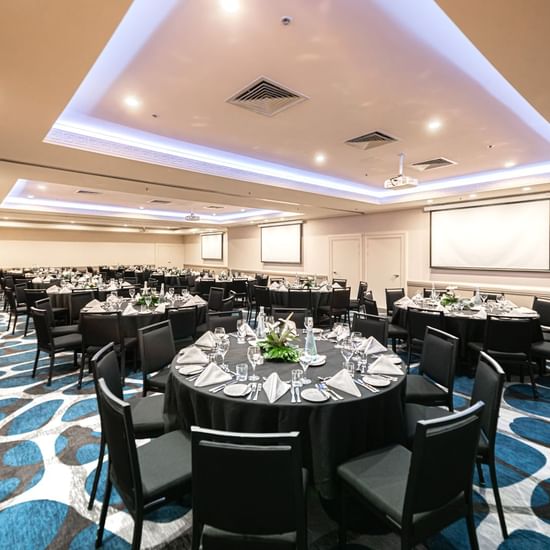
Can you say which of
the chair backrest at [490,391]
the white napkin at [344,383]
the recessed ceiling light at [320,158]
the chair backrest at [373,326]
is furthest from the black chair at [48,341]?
the recessed ceiling light at [320,158]

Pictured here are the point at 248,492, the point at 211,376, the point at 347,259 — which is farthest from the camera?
the point at 347,259

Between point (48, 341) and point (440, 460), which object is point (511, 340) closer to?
point (440, 460)

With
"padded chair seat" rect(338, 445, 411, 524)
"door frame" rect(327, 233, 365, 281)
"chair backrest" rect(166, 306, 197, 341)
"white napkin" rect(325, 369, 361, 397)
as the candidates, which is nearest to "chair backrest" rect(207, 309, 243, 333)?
"chair backrest" rect(166, 306, 197, 341)

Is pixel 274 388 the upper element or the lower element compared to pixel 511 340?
upper

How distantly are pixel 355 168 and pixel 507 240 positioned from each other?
144 inches

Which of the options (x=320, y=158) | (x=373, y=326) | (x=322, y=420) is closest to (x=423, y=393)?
(x=373, y=326)

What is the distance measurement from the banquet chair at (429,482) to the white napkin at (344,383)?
15.1 inches

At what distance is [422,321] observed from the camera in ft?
13.9

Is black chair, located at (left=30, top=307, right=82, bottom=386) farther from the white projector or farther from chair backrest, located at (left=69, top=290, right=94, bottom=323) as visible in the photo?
the white projector

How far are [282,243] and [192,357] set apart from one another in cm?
1013

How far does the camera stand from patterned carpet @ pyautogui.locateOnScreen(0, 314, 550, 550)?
190cm

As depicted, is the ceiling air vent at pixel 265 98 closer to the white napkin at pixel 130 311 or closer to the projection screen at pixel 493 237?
the white napkin at pixel 130 311

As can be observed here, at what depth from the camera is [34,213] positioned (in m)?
10.2

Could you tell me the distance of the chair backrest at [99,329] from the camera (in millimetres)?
3799
